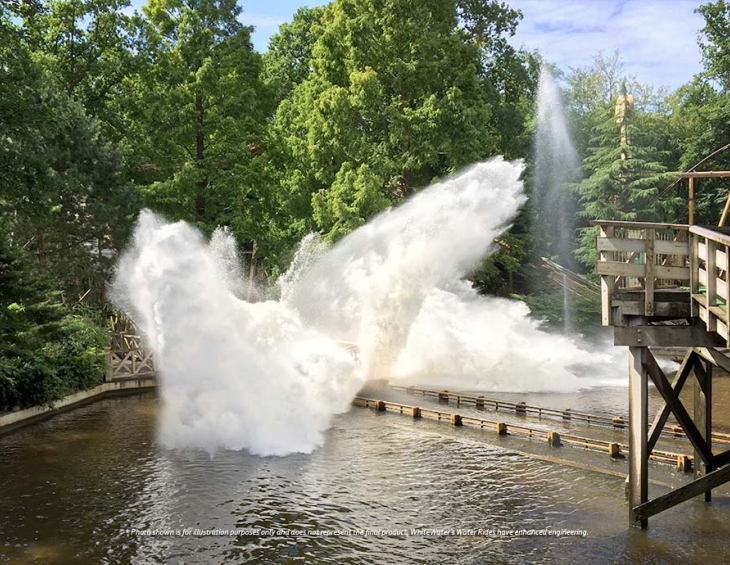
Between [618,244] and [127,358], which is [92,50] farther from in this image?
[618,244]

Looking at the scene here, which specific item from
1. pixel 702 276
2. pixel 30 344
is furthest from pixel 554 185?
pixel 702 276

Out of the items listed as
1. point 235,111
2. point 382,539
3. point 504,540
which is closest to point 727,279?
point 504,540

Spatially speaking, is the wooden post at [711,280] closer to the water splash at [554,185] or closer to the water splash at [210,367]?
the water splash at [210,367]

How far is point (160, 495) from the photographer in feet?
44.1

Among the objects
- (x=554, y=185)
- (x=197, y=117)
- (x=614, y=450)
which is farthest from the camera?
(x=554, y=185)

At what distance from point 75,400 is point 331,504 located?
1406 centimetres

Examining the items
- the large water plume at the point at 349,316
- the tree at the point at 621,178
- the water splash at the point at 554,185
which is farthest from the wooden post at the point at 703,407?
the water splash at the point at 554,185

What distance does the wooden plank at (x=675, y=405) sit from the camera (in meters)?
10.6

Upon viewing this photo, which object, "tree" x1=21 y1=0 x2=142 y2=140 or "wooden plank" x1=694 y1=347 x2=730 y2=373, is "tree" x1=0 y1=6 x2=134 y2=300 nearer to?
"tree" x1=21 y1=0 x2=142 y2=140

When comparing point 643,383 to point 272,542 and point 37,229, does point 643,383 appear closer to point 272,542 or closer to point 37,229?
point 272,542

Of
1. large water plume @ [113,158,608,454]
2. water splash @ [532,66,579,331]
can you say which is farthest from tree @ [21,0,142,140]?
water splash @ [532,66,579,331]

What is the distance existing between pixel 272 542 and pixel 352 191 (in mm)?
23655

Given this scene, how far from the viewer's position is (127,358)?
28.1 metres

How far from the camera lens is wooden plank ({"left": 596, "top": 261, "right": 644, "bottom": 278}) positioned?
404 inches
